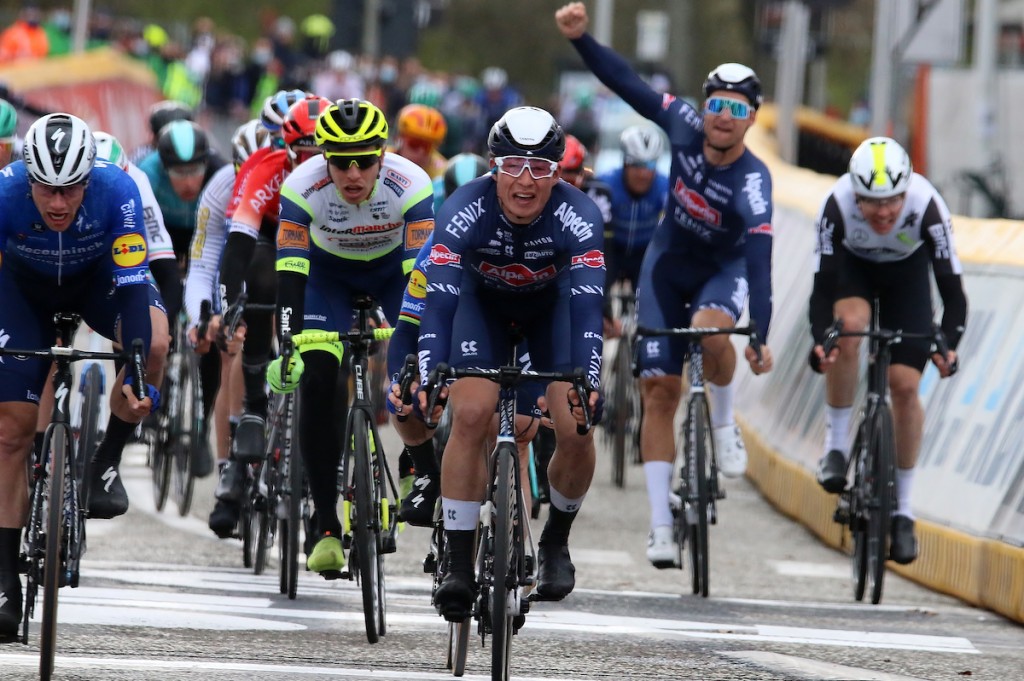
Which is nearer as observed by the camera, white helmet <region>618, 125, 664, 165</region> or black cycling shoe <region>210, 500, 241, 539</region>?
black cycling shoe <region>210, 500, 241, 539</region>

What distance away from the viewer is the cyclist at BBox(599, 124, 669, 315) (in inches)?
576

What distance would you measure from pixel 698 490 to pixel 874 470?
0.92m

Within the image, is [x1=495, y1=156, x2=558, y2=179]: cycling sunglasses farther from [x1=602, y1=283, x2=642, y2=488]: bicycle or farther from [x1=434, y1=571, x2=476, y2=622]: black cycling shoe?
[x1=602, y1=283, x2=642, y2=488]: bicycle

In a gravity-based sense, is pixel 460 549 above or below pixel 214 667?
above

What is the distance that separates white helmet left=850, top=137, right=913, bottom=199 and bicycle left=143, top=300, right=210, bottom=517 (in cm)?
432

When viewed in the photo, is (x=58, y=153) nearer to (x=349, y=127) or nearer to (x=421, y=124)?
(x=349, y=127)

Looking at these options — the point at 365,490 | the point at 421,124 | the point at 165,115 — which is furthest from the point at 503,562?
the point at 165,115

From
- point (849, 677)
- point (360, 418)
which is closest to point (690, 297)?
point (360, 418)

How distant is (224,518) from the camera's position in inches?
416

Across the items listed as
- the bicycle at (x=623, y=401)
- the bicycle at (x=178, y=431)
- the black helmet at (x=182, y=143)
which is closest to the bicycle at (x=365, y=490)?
the black helmet at (x=182, y=143)

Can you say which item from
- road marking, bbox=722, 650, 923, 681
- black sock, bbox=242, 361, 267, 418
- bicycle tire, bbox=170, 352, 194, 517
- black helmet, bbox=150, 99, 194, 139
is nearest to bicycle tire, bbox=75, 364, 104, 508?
black sock, bbox=242, 361, 267, 418

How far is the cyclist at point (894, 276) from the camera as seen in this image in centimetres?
1045

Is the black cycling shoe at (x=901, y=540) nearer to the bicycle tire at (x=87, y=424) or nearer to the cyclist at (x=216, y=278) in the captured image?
the cyclist at (x=216, y=278)

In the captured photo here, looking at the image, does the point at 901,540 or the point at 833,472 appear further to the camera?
the point at 833,472
